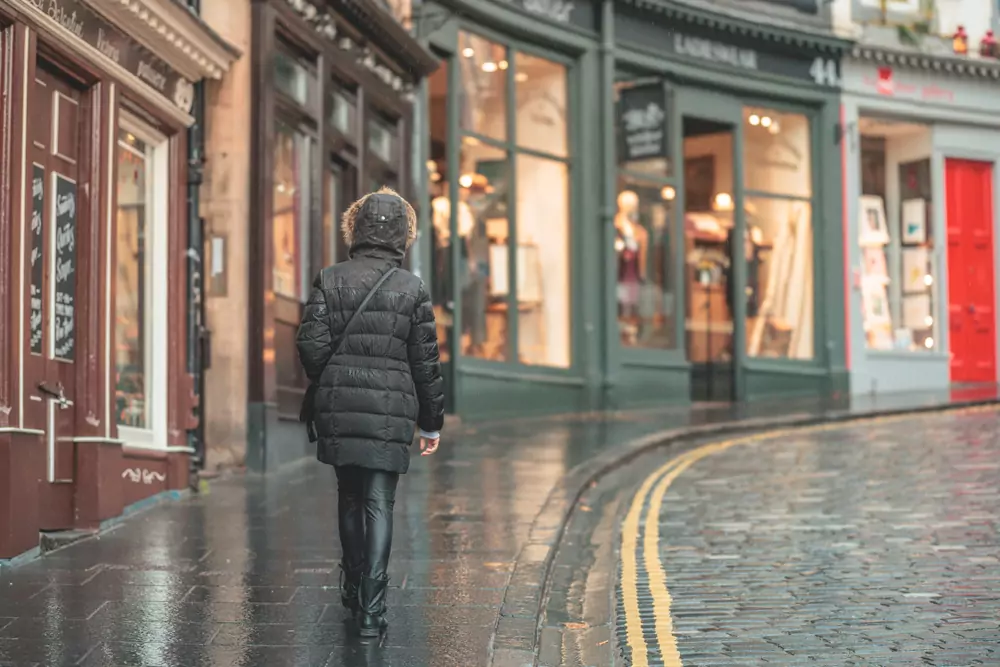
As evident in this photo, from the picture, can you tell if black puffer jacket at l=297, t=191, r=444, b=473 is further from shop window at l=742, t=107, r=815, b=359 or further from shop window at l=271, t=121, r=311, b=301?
shop window at l=742, t=107, r=815, b=359

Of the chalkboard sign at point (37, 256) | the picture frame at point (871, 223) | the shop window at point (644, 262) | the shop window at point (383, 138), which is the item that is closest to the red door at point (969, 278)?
the picture frame at point (871, 223)

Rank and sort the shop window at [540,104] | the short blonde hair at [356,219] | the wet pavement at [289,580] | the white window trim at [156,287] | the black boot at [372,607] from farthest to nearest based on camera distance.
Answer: the shop window at [540,104] < the white window trim at [156,287] < the short blonde hair at [356,219] < the black boot at [372,607] < the wet pavement at [289,580]

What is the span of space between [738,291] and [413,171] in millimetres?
7155

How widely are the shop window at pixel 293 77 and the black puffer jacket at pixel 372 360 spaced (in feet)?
23.1

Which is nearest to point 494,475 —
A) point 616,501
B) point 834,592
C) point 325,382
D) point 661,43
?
point 616,501

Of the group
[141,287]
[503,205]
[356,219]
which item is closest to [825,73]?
[503,205]

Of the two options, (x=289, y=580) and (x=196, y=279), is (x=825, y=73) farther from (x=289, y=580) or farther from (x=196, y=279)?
(x=289, y=580)

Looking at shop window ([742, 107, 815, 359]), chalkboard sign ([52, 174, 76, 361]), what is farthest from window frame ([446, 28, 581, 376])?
chalkboard sign ([52, 174, 76, 361])

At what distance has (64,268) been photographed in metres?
9.79

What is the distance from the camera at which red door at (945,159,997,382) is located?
2605 centimetres

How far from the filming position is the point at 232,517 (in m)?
10.6

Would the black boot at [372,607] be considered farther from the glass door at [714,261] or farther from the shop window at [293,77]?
the glass door at [714,261]

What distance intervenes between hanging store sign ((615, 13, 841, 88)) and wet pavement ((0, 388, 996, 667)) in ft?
34.2

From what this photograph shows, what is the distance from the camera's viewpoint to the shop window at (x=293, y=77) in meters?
14.0
